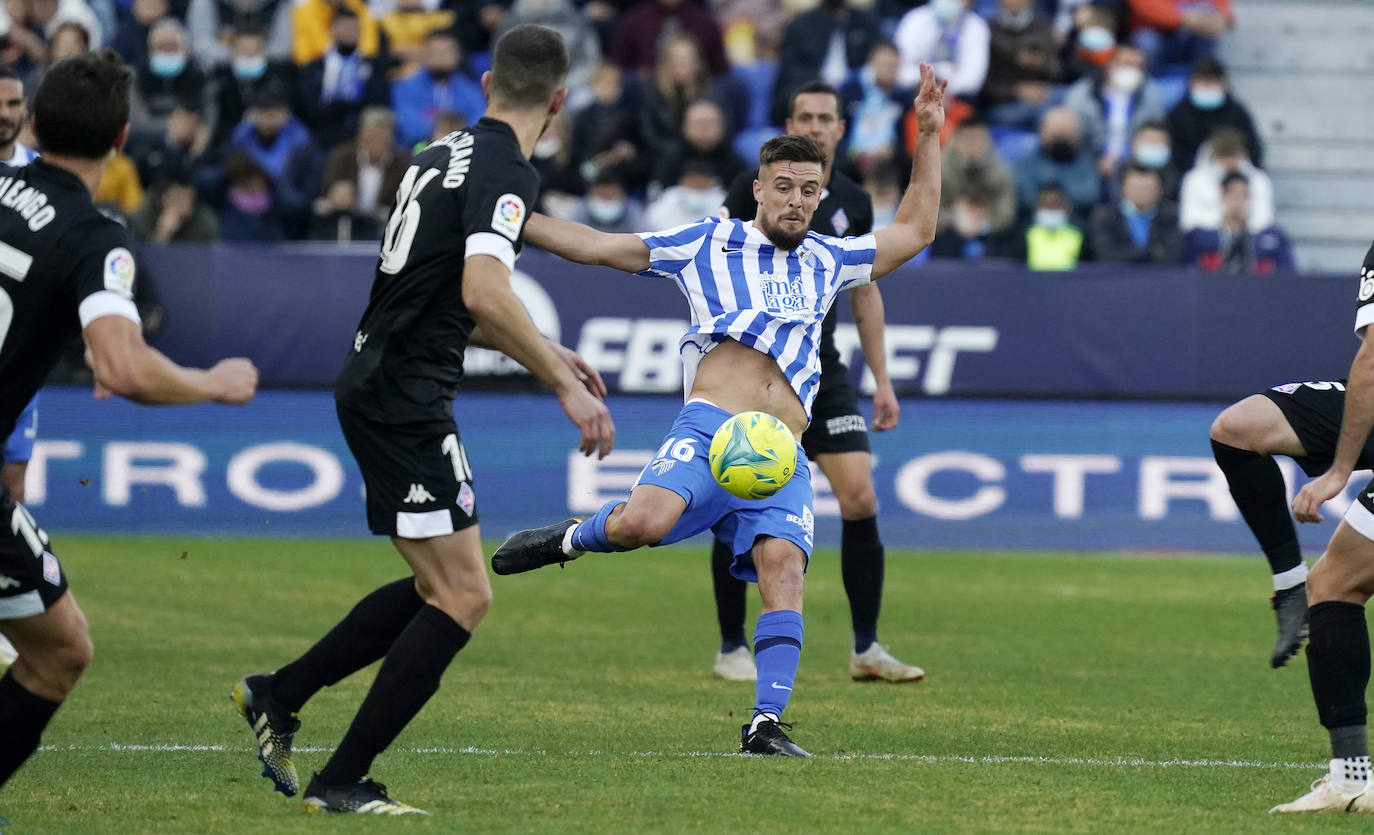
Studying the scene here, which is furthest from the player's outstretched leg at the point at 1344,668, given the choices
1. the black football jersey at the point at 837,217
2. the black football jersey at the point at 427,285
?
the black football jersey at the point at 837,217

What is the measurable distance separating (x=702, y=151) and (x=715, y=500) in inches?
411

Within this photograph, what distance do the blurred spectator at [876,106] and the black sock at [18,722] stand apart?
1366 centimetres

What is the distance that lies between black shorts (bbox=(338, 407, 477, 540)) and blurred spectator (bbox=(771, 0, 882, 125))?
13707 millimetres

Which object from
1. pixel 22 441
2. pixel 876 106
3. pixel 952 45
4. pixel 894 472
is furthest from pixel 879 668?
pixel 952 45

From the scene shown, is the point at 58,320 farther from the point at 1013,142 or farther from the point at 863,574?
the point at 1013,142

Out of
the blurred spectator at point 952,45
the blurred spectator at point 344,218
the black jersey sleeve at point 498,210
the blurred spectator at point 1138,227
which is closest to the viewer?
the black jersey sleeve at point 498,210

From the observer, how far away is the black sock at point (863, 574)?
8.92 meters

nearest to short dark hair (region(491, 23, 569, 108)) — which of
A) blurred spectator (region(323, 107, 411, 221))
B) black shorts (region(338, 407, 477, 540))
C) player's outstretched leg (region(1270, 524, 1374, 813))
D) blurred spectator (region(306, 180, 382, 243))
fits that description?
black shorts (region(338, 407, 477, 540))

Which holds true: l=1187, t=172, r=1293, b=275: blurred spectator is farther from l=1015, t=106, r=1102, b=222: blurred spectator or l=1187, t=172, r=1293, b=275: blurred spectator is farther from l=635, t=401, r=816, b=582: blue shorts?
l=635, t=401, r=816, b=582: blue shorts

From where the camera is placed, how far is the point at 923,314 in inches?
591

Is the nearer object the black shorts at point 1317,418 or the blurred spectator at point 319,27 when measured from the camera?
the black shorts at point 1317,418

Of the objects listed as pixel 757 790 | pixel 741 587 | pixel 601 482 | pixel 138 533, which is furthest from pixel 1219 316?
pixel 757 790

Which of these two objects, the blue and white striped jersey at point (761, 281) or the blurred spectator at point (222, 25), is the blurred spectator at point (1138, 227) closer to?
the blurred spectator at point (222, 25)

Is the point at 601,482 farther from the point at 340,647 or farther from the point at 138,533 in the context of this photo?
the point at 340,647
